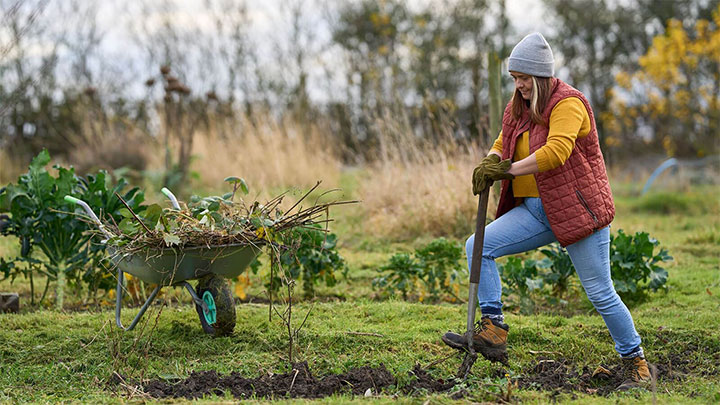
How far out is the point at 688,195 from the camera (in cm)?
1085

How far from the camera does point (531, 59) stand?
324 cm

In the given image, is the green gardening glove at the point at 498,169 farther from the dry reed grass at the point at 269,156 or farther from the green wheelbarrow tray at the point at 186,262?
the dry reed grass at the point at 269,156

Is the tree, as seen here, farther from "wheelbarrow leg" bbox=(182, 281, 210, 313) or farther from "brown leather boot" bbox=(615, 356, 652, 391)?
"wheelbarrow leg" bbox=(182, 281, 210, 313)

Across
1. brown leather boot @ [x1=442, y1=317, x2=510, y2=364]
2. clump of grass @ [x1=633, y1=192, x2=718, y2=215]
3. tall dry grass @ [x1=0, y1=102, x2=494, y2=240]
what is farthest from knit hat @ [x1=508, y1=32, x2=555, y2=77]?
clump of grass @ [x1=633, y1=192, x2=718, y2=215]

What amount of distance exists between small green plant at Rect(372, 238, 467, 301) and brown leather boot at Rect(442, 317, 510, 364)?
5.97 feet

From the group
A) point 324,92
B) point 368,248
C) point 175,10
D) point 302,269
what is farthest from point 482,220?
point 175,10

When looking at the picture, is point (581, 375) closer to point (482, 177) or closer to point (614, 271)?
point (482, 177)

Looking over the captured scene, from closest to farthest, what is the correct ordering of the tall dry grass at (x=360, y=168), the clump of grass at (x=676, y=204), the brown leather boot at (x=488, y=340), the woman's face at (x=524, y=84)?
the woman's face at (x=524, y=84), the brown leather boot at (x=488, y=340), the tall dry grass at (x=360, y=168), the clump of grass at (x=676, y=204)

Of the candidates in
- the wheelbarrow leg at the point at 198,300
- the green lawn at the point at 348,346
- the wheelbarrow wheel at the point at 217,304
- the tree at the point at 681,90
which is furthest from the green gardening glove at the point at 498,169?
the tree at the point at 681,90

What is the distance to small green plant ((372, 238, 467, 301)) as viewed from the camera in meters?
5.27

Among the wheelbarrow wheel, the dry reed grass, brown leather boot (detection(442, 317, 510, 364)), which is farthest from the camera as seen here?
the dry reed grass

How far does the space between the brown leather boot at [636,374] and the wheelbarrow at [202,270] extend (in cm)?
190

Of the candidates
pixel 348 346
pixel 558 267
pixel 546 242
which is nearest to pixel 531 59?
pixel 546 242

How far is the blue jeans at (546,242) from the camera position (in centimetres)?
330
